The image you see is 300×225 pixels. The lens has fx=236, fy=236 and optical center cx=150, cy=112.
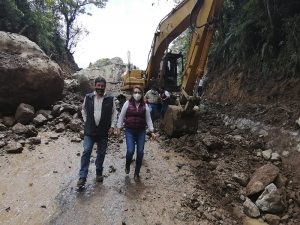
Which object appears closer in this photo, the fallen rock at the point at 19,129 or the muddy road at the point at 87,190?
the muddy road at the point at 87,190

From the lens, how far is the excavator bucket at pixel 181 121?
6.03m

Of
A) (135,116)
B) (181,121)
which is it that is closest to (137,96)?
(135,116)

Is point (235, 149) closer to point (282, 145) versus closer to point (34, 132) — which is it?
point (282, 145)

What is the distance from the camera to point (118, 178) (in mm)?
4176

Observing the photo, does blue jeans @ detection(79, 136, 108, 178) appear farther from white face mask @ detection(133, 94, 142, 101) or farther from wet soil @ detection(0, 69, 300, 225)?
white face mask @ detection(133, 94, 142, 101)

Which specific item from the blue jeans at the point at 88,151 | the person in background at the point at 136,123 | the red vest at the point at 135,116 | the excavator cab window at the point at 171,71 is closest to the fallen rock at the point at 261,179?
the person in background at the point at 136,123

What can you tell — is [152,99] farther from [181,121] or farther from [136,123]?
[136,123]

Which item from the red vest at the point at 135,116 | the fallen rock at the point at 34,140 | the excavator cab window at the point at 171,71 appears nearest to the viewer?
the red vest at the point at 135,116

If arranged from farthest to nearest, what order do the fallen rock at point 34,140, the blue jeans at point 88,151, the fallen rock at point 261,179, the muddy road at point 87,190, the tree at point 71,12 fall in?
the tree at point 71,12 → the fallen rock at point 34,140 → the blue jeans at point 88,151 → the fallen rock at point 261,179 → the muddy road at point 87,190

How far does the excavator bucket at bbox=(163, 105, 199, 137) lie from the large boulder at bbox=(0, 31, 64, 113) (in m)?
3.71

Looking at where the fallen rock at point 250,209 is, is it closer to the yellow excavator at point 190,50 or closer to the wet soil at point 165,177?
the wet soil at point 165,177

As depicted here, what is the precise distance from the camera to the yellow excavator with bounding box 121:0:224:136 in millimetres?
5273

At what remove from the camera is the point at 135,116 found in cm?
399

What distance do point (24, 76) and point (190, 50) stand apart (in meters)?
4.43
